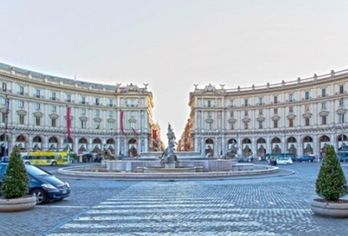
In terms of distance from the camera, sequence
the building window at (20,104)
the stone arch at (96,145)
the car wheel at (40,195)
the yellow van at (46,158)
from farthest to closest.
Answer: the stone arch at (96,145) → the building window at (20,104) → the yellow van at (46,158) → the car wheel at (40,195)

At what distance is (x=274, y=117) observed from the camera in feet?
354

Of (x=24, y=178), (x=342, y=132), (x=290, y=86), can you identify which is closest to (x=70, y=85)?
(x=290, y=86)

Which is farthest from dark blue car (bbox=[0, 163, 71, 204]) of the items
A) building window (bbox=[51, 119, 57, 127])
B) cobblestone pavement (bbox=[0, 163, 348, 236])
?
building window (bbox=[51, 119, 57, 127])

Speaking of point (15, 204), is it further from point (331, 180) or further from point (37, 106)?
point (37, 106)

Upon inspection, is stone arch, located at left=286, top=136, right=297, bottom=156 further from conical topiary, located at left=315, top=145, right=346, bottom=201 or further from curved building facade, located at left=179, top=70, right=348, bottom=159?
conical topiary, located at left=315, top=145, right=346, bottom=201

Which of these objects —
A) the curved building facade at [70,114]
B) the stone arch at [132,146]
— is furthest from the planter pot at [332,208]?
the stone arch at [132,146]

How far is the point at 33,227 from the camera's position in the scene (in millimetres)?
10219

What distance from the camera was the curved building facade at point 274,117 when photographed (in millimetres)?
92812

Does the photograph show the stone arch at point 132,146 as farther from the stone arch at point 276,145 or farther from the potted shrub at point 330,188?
the potted shrub at point 330,188

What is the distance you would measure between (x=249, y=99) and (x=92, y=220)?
105 metres

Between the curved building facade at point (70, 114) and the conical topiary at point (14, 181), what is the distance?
2652 inches

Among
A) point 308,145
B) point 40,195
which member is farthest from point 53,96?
point 40,195

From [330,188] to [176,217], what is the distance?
4.42 metres

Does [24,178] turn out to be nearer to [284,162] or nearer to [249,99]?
[284,162]
